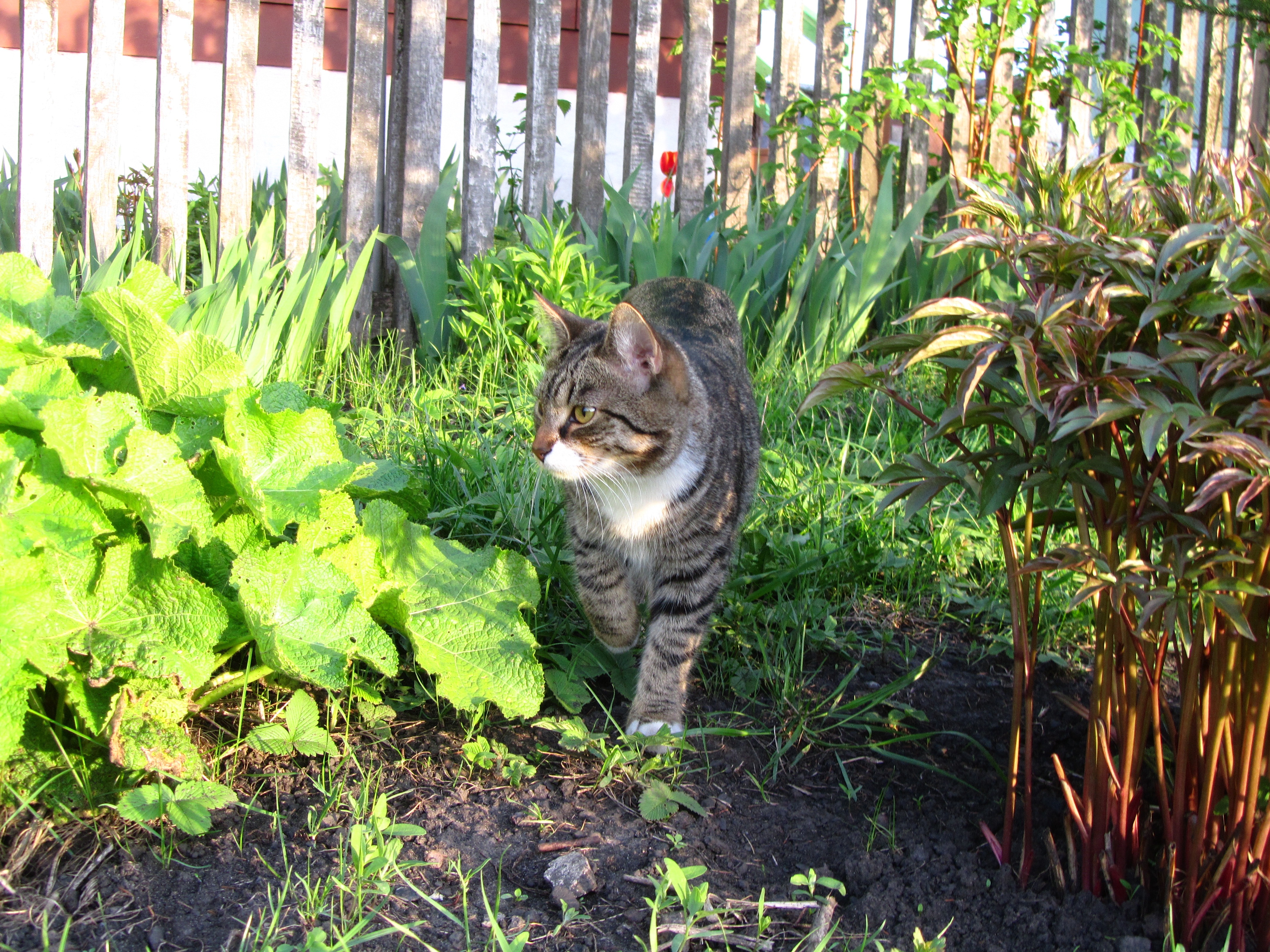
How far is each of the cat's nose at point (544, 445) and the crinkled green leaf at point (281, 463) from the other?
23.0 inches

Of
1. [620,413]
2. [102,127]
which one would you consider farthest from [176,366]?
[102,127]

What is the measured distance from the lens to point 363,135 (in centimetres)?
439

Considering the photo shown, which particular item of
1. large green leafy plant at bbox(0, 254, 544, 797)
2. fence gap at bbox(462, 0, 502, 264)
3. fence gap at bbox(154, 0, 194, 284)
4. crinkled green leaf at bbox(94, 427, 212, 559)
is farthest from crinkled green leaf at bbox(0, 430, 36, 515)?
fence gap at bbox(462, 0, 502, 264)

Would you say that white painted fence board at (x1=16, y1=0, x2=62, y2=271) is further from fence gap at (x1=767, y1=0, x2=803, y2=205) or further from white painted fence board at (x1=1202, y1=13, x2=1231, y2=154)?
white painted fence board at (x1=1202, y1=13, x2=1231, y2=154)

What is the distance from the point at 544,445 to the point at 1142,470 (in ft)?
4.18

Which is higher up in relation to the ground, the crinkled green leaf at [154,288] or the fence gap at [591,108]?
the fence gap at [591,108]

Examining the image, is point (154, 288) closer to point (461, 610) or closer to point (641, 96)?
point (461, 610)

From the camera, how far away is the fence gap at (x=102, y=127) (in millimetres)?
4215

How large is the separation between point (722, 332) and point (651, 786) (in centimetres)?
186

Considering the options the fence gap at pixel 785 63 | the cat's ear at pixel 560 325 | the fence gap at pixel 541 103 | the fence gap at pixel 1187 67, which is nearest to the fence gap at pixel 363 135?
the fence gap at pixel 541 103

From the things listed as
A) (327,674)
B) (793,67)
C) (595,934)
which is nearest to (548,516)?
(327,674)

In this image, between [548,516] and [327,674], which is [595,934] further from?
[548,516]

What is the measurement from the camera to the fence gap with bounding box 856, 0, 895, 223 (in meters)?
5.04

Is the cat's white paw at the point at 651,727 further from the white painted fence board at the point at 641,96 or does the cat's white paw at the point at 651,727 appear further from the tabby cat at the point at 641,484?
the white painted fence board at the point at 641,96
